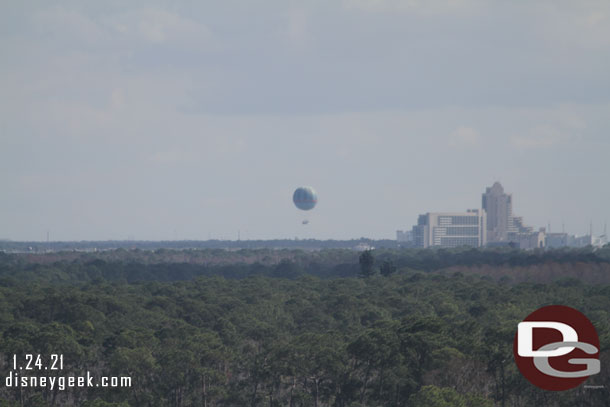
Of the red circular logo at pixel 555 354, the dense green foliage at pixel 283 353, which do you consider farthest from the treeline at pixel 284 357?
the red circular logo at pixel 555 354

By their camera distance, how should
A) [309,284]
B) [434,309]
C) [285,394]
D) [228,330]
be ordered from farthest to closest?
[309,284] → [434,309] → [228,330] → [285,394]

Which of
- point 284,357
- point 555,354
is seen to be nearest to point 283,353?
point 284,357

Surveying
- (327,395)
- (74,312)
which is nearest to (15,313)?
(74,312)

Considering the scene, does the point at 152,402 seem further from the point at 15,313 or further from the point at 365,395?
the point at 15,313

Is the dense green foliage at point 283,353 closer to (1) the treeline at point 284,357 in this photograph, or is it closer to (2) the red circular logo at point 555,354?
(1) the treeline at point 284,357

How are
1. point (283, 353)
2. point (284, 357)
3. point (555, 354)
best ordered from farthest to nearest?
point (284, 357)
point (283, 353)
point (555, 354)

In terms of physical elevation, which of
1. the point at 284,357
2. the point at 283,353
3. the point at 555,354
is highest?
the point at 555,354

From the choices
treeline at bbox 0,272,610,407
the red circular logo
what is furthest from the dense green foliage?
the red circular logo

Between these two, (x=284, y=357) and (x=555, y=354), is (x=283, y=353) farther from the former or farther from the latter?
(x=555, y=354)
